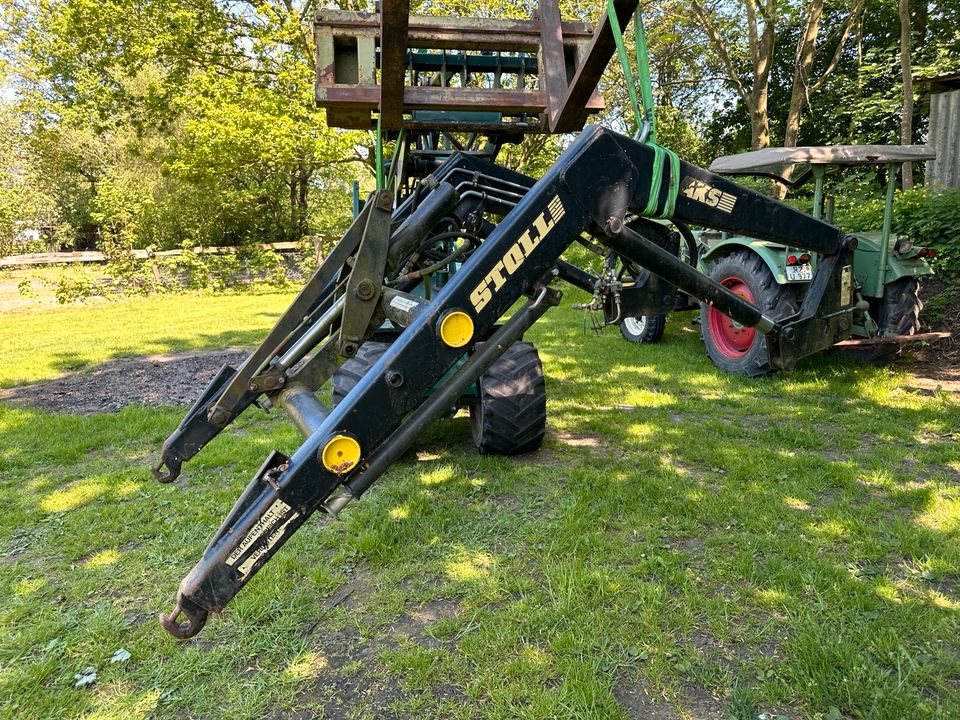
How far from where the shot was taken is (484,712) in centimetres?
214

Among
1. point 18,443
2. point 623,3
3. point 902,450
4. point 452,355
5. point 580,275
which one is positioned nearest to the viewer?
point 452,355

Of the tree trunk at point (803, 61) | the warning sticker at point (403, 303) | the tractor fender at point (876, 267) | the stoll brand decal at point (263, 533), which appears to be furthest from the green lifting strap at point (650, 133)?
the tree trunk at point (803, 61)

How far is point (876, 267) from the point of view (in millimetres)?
5656

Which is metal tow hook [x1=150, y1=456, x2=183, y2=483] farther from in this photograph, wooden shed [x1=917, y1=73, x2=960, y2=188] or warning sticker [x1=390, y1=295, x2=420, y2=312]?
wooden shed [x1=917, y1=73, x2=960, y2=188]

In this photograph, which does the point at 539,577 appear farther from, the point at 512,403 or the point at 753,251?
the point at 753,251

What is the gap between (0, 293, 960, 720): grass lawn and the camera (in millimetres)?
2236

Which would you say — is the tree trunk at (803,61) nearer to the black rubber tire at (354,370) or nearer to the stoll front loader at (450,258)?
the stoll front loader at (450,258)

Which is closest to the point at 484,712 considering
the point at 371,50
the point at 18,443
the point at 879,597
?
the point at 879,597

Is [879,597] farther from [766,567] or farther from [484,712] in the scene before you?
[484,712]

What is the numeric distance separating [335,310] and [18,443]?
154 inches

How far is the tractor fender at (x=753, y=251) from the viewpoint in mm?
5695

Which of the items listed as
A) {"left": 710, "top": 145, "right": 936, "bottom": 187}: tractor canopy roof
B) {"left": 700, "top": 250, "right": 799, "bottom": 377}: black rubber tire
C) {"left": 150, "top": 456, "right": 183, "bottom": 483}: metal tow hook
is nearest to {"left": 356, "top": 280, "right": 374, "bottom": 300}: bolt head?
{"left": 150, "top": 456, "right": 183, "bottom": 483}: metal tow hook

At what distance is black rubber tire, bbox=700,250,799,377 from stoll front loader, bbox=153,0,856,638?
2927 mm

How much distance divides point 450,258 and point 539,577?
1580 mm
